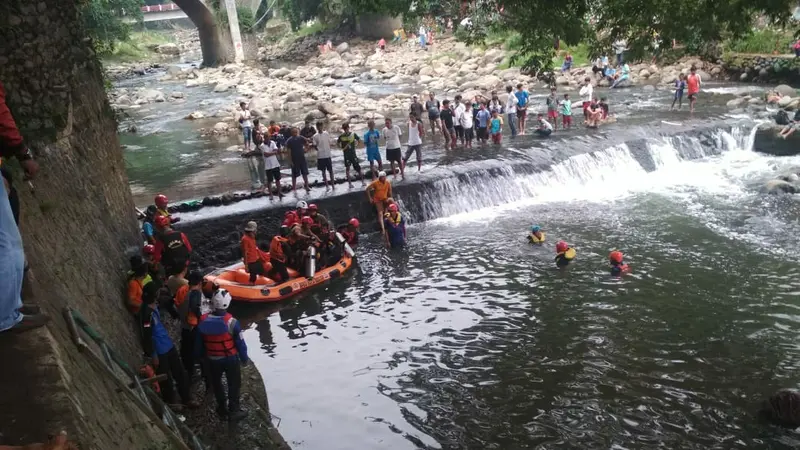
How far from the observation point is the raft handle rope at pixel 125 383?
5191mm

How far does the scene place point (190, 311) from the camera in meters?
8.04

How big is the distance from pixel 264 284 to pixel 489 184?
8059 mm

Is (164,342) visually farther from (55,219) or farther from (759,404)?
→ (759,404)

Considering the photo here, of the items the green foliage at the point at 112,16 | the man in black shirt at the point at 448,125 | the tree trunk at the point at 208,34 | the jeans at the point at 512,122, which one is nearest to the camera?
the man in black shirt at the point at 448,125

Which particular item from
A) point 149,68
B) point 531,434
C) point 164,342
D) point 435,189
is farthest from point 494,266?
point 149,68

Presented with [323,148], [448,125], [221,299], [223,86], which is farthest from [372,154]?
[223,86]

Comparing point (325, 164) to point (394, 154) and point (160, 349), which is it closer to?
point (394, 154)

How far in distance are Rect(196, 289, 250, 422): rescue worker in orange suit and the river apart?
110 centimetres

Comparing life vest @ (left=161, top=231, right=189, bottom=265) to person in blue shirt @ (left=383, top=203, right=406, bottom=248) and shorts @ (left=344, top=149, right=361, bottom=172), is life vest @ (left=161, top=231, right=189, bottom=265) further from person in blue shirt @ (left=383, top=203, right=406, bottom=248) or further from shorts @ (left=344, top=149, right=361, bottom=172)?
shorts @ (left=344, top=149, right=361, bottom=172)

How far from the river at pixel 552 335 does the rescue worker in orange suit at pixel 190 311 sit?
1433 mm

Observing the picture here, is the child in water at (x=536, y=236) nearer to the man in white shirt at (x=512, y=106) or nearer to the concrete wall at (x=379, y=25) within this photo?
the man in white shirt at (x=512, y=106)

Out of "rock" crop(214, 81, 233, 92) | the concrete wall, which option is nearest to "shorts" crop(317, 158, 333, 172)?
"rock" crop(214, 81, 233, 92)

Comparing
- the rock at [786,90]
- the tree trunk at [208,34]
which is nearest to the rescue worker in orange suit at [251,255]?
the rock at [786,90]

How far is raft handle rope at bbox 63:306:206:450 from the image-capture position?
519 centimetres
